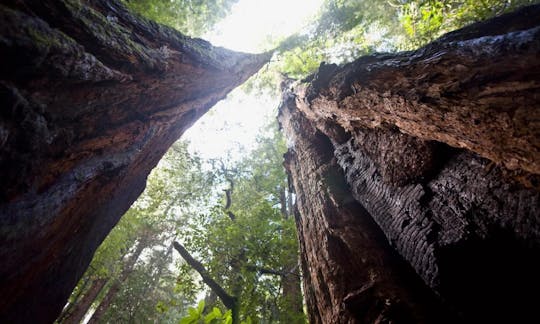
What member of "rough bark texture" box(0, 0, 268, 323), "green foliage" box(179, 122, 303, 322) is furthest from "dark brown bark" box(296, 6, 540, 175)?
"green foliage" box(179, 122, 303, 322)

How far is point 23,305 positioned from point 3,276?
23.7 inches

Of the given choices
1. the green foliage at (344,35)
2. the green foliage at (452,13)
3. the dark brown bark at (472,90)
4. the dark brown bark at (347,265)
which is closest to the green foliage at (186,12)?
the green foliage at (344,35)

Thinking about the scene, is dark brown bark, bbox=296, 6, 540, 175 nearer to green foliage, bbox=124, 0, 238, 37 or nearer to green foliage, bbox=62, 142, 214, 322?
green foliage, bbox=124, 0, 238, 37

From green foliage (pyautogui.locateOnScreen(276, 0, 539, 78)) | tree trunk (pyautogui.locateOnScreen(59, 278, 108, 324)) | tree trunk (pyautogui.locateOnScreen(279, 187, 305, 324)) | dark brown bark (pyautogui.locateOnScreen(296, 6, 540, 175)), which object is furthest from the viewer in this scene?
tree trunk (pyautogui.locateOnScreen(59, 278, 108, 324))

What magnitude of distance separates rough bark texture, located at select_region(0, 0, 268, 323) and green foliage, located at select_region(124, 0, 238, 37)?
3722 mm

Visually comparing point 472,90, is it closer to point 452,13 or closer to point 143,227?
point 452,13

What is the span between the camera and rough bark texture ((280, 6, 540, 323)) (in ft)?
5.20

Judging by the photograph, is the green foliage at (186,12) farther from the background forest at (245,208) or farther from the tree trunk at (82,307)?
the tree trunk at (82,307)

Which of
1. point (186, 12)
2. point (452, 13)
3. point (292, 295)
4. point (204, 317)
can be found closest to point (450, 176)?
point (204, 317)

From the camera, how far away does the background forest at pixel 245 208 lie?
5961mm

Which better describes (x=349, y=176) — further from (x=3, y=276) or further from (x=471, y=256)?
(x=3, y=276)

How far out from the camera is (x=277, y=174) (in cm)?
1257

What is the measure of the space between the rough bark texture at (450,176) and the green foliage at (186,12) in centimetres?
580

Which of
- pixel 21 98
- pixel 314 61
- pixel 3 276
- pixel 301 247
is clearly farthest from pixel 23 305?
pixel 314 61
